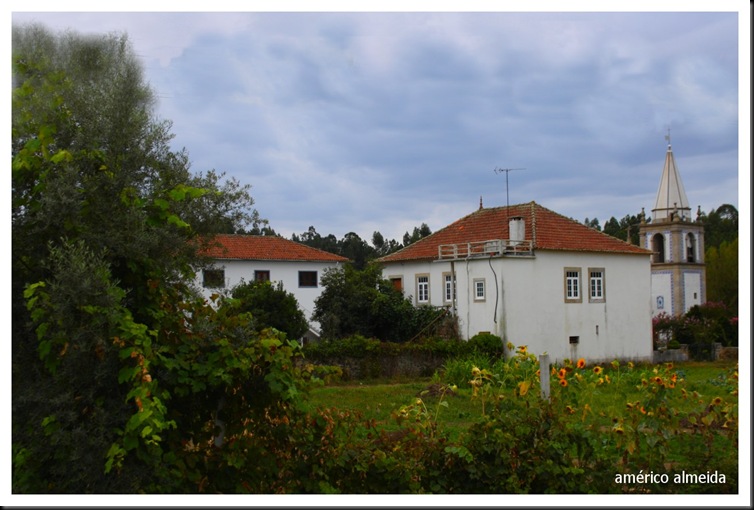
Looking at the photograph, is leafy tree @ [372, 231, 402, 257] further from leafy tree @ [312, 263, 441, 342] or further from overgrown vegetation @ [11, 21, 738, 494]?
overgrown vegetation @ [11, 21, 738, 494]

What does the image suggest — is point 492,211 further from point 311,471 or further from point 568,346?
point 311,471

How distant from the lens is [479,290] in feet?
75.2

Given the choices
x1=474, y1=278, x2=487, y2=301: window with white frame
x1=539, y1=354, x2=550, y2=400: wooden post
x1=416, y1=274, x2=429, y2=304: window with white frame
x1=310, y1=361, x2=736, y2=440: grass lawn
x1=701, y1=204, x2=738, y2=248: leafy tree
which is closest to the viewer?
x1=539, y1=354, x2=550, y2=400: wooden post

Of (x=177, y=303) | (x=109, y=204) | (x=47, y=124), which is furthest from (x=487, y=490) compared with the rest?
(x=47, y=124)

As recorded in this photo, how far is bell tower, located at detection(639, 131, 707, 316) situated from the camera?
30.0 meters

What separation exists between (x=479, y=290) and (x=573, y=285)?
10.7 ft

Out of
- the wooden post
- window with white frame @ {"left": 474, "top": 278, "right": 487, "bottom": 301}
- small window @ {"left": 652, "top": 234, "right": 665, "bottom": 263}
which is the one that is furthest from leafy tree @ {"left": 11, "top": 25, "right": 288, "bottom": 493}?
small window @ {"left": 652, "top": 234, "right": 665, "bottom": 263}

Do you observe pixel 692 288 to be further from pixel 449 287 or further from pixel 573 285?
pixel 449 287

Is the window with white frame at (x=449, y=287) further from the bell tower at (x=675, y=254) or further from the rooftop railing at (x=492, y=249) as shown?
the bell tower at (x=675, y=254)

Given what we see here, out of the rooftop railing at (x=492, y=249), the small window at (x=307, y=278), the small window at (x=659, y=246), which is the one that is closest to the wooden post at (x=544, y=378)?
the rooftop railing at (x=492, y=249)

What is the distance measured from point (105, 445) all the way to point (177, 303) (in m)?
1.25

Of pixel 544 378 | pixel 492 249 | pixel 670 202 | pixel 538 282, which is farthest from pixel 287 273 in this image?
pixel 544 378

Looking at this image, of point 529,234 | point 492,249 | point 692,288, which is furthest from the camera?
point 692,288

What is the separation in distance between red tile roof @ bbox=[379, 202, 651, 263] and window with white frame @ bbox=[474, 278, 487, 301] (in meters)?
1.97
